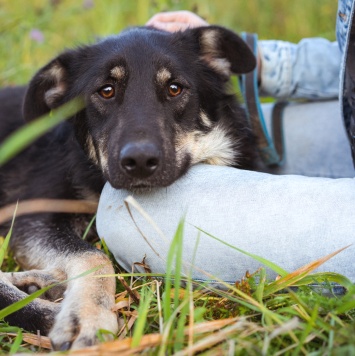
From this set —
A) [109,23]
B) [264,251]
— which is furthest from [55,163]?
[109,23]

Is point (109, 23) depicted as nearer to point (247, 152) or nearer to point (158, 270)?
point (247, 152)

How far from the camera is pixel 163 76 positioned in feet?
9.09

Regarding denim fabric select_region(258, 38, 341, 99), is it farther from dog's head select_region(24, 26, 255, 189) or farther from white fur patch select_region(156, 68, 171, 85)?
white fur patch select_region(156, 68, 171, 85)

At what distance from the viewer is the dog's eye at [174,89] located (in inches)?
110

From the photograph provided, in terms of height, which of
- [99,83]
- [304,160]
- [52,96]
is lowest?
[304,160]

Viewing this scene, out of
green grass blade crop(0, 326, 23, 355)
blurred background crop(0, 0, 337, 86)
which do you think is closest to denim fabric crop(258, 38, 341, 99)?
blurred background crop(0, 0, 337, 86)

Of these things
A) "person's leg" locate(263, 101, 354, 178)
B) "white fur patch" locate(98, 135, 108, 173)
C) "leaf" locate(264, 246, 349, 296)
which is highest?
"white fur patch" locate(98, 135, 108, 173)

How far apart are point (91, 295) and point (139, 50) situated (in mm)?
1372

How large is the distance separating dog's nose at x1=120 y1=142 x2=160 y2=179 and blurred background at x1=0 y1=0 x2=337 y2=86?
343 cm

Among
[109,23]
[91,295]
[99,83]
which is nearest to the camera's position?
[91,295]

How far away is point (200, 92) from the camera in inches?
118

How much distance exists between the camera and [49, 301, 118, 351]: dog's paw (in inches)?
76.5

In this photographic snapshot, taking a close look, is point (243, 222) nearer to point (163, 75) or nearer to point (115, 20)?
point (163, 75)

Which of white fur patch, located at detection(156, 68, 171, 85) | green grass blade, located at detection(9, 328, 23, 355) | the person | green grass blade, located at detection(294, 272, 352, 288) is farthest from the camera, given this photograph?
white fur patch, located at detection(156, 68, 171, 85)
